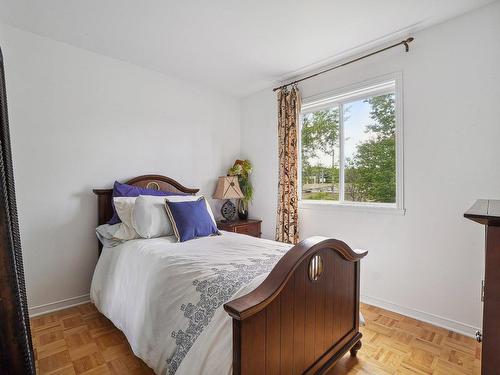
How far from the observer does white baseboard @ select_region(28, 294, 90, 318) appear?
7.51ft

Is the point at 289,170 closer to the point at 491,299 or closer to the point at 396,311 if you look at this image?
the point at 396,311

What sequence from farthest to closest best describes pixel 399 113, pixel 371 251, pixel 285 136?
pixel 285 136 < pixel 371 251 < pixel 399 113

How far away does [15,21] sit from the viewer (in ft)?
6.90

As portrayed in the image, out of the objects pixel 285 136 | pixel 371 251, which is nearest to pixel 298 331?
pixel 371 251

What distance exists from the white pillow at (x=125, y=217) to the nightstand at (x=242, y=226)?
3.78ft

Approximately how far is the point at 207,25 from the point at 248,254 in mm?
1868

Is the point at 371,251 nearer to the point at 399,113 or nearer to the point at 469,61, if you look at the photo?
the point at 399,113

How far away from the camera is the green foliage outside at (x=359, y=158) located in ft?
8.38

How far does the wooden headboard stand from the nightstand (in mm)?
556

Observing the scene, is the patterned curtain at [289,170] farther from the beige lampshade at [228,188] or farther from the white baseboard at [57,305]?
the white baseboard at [57,305]

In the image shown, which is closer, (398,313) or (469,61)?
(469,61)

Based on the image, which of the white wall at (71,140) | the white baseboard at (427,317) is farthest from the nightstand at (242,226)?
the white baseboard at (427,317)

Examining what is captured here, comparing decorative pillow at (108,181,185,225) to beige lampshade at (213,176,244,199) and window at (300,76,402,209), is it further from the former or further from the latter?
window at (300,76,402,209)

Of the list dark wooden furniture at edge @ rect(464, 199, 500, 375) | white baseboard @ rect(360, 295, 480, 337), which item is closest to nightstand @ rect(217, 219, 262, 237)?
white baseboard @ rect(360, 295, 480, 337)
